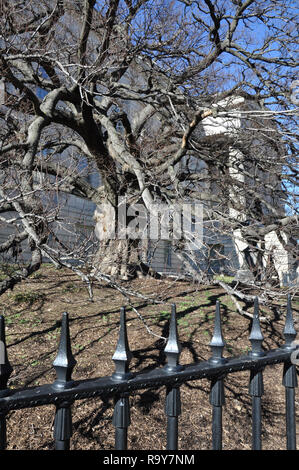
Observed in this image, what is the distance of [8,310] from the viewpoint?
5.77 metres

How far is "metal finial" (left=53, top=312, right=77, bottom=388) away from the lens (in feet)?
4.81

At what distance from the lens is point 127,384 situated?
154 centimetres

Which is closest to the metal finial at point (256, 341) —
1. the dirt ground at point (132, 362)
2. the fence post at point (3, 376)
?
the fence post at point (3, 376)

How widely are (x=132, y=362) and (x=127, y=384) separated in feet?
9.89

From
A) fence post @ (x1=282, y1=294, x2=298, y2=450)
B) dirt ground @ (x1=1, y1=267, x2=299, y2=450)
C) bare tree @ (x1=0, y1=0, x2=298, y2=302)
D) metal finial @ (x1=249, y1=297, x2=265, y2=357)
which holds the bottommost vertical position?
dirt ground @ (x1=1, y1=267, x2=299, y2=450)

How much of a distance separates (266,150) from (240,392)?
5.23 m

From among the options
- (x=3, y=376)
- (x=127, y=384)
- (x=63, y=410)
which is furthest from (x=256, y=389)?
(x=3, y=376)

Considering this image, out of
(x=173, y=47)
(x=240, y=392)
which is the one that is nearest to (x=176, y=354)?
(x=240, y=392)

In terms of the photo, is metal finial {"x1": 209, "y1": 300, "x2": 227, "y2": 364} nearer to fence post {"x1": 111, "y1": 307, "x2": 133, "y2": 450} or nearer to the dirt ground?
fence post {"x1": 111, "y1": 307, "x2": 133, "y2": 450}

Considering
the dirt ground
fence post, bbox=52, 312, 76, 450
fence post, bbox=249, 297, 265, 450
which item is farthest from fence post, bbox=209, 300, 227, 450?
the dirt ground

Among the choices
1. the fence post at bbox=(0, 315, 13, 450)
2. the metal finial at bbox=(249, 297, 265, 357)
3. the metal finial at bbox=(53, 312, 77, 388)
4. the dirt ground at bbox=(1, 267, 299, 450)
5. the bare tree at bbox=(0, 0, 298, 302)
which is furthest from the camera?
the bare tree at bbox=(0, 0, 298, 302)

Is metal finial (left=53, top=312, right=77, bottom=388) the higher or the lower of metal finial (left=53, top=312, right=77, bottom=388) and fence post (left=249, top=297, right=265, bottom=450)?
the higher

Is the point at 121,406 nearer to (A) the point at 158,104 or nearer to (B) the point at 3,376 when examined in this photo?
(B) the point at 3,376

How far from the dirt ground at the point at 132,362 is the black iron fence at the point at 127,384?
1870 millimetres
